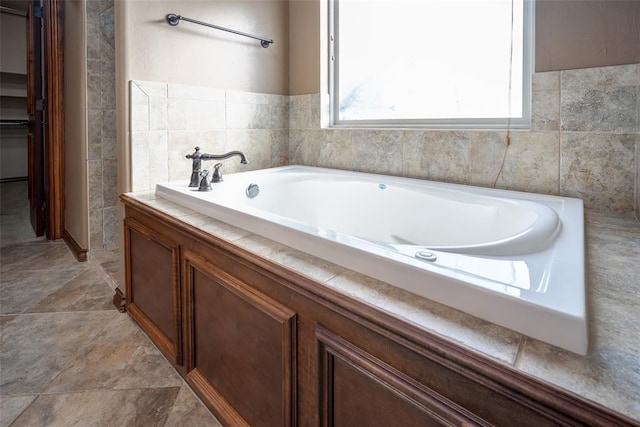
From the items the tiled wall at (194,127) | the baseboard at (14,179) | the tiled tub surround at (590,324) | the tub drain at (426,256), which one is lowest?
the tiled tub surround at (590,324)

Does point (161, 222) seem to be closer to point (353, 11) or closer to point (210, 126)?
point (210, 126)

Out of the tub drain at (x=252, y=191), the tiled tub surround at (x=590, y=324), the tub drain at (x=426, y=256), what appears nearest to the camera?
the tiled tub surround at (x=590, y=324)

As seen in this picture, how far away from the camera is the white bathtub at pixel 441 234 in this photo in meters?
0.62

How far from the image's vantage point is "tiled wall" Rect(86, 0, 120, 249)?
8.16ft

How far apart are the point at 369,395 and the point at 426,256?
0.96 feet

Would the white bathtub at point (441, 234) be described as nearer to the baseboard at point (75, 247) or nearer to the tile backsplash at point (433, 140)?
the tile backsplash at point (433, 140)

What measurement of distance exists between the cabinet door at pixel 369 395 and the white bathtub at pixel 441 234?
154mm

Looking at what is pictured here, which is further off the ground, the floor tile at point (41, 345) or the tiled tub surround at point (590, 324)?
the tiled tub surround at point (590, 324)

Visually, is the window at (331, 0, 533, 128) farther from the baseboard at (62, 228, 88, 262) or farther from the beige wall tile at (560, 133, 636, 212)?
the baseboard at (62, 228, 88, 262)

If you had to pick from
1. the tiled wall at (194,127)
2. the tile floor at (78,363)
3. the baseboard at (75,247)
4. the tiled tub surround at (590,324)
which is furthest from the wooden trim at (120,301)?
the tiled tub surround at (590,324)

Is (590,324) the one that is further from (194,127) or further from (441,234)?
(194,127)

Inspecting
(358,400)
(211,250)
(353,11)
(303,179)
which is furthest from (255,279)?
(353,11)

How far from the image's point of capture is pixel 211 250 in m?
1.16

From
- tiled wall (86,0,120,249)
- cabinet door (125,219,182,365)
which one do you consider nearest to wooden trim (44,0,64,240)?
tiled wall (86,0,120,249)
